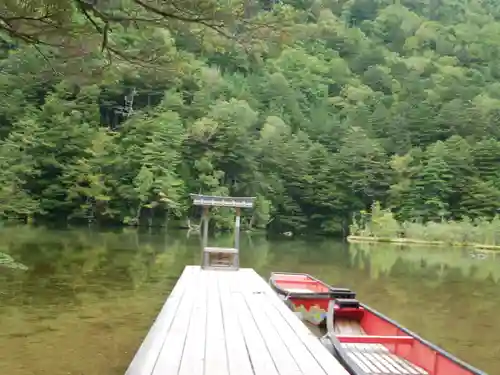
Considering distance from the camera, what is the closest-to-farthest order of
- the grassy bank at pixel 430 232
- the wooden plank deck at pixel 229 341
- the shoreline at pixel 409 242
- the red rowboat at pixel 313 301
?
the wooden plank deck at pixel 229 341 < the red rowboat at pixel 313 301 < the shoreline at pixel 409 242 < the grassy bank at pixel 430 232

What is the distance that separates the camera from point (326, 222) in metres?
36.8

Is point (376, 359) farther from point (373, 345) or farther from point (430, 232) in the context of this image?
Result: point (430, 232)

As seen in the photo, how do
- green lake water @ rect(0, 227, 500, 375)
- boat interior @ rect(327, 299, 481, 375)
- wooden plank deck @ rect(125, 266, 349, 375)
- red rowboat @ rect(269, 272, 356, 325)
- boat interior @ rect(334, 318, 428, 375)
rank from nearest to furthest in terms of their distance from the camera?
wooden plank deck @ rect(125, 266, 349, 375) → boat interior @ rect(327, 299, 481, 375) → boat interior @ rect(334, 318, 428, 375) → green lake water @ rect(0, 227, 500, 375) → red rowboat @ rect(269, 272, 356, 325)

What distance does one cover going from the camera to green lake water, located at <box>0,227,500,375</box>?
23.0ft

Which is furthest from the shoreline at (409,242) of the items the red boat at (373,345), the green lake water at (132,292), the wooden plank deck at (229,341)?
the wooden plank deck at (229,341)

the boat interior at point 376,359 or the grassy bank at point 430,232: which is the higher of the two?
the grassy bank at point 430,232

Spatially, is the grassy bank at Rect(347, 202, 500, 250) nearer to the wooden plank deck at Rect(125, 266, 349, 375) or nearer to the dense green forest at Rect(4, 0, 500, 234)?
the dense green forest at Rect(4, 0, 500, 234)

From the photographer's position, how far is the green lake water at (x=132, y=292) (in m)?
7.01

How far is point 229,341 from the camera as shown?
4430 mm

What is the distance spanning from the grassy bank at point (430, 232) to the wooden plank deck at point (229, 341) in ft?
82.8

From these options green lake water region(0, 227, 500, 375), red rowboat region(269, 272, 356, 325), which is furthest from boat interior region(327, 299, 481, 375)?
green lake water region(0, 227, 500, 375)

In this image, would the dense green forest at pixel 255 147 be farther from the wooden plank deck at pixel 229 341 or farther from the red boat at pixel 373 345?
the wooden plank deck at pixel 229 341

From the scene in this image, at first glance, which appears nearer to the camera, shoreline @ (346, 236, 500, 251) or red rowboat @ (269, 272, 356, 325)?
red rowboat @ (269, 272, 356, 325)

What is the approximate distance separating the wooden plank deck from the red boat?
1.68ft
